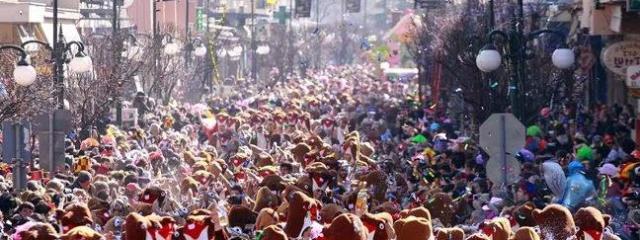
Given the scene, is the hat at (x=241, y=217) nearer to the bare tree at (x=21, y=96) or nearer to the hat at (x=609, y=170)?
the hat at (x=609, y=170)

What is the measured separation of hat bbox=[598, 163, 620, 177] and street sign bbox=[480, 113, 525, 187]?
77.1 inches

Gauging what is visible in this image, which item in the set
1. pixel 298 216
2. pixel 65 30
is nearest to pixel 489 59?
pixel 298 216

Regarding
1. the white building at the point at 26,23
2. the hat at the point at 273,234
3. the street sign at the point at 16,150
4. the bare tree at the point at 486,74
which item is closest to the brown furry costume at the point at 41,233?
the hat at the point at 273,234

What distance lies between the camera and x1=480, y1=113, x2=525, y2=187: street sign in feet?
66.3

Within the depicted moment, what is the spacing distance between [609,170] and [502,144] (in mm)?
2396

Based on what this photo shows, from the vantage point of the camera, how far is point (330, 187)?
21.8m

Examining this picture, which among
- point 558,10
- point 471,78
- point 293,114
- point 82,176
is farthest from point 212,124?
point 82,176

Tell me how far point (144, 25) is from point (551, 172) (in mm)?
48130

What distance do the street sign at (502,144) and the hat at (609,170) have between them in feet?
6.43

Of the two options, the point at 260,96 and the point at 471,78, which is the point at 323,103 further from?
the point at 471,78

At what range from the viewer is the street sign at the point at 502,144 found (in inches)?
796

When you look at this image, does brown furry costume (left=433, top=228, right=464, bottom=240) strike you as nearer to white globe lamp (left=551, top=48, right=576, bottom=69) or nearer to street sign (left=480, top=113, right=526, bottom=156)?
street sign (left=480, top=113, right=526, bottom=156)

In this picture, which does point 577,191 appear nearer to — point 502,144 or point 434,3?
point 502,144

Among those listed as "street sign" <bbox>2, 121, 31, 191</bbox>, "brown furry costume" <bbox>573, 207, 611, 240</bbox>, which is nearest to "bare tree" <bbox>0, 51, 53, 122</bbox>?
"street sign" <bbox>2, 121, 31, 191</bbox>
